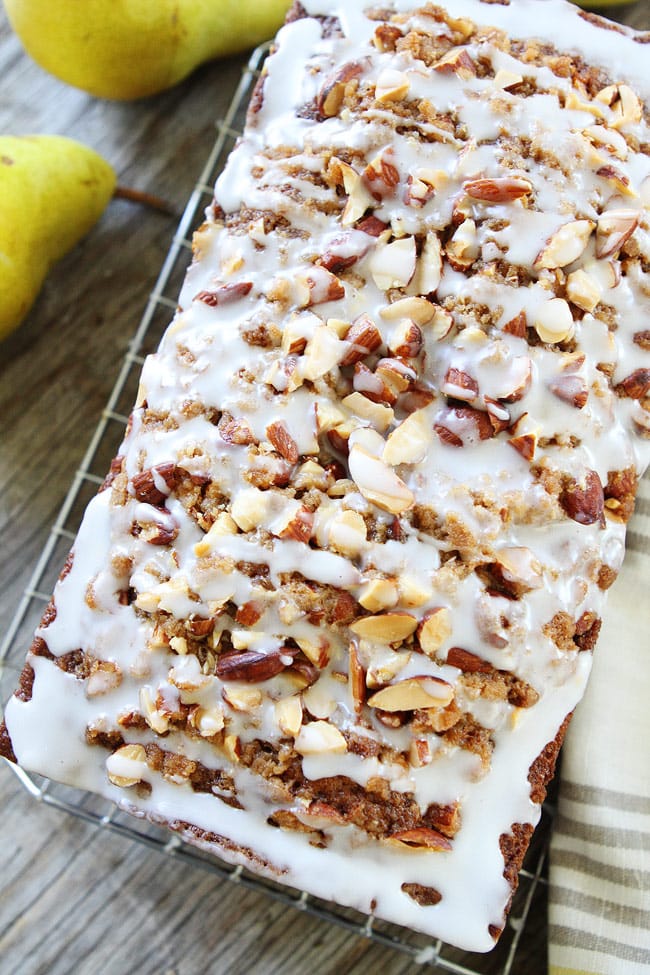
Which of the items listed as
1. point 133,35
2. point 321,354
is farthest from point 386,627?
point 133,35

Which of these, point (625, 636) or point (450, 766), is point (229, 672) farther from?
point (625, 636)

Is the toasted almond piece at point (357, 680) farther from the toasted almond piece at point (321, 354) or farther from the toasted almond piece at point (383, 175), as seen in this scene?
the toasted almond piece at point (383, 175)

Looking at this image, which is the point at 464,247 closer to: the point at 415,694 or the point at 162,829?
the point at 415,694

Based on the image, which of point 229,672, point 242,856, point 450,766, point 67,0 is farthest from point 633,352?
point 67,0

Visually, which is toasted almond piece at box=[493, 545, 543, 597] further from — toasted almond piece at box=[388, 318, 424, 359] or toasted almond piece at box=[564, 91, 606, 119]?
toasted almond piece at box=[564, 91, 606, 119]

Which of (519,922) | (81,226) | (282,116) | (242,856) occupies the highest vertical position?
(282,116)

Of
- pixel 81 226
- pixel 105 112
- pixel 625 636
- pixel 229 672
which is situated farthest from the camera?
pixel 105 112

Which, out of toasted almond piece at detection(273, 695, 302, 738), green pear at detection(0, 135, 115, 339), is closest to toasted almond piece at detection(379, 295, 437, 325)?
toasted almond piece at detection(273, 695, 302, 738)
